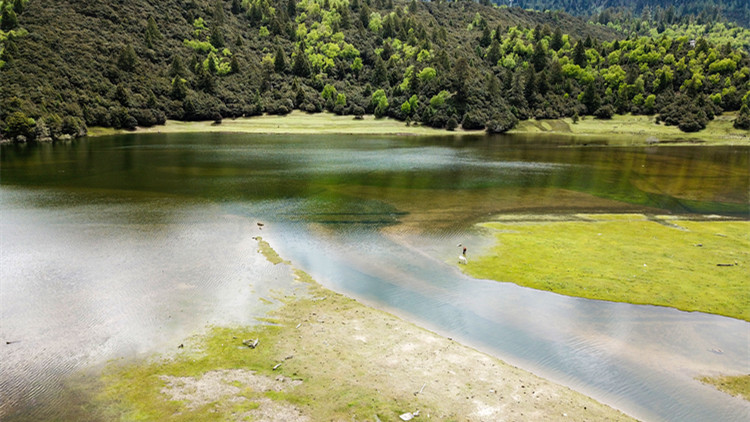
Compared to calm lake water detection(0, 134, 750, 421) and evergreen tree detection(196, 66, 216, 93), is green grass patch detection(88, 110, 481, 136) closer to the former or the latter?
evergreen tree detection(196, 66, 216, 93)

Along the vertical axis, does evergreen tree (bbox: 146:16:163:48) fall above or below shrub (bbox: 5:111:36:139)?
above

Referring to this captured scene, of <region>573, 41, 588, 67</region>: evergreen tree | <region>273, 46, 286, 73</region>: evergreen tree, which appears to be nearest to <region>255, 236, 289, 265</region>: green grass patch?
<region>273, 46, 286, 73</region>: evergreen tree

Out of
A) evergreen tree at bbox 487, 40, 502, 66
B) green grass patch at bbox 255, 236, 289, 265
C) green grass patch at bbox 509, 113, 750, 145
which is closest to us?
green grass patch at bbox 255, 236, 289, 265

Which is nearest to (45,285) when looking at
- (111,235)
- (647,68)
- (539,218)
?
(111,235)

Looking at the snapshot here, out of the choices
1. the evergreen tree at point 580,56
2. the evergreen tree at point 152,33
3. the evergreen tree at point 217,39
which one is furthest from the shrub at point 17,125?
the evergreen tree at point 580,56

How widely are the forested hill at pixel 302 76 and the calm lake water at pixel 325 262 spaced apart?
68.5 m

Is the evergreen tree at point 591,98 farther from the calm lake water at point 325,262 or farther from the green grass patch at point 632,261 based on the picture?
the green grass patch at point 632,261

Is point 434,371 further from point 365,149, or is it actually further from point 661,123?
point 661,123

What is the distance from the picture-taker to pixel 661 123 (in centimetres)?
14625

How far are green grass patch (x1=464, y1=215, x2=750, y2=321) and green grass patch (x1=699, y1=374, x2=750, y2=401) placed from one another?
21.6 feet

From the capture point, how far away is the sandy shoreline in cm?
1600

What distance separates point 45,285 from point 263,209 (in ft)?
68.0

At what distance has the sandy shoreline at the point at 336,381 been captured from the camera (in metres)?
16.0

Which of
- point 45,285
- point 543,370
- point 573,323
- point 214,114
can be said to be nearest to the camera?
point 543,370
